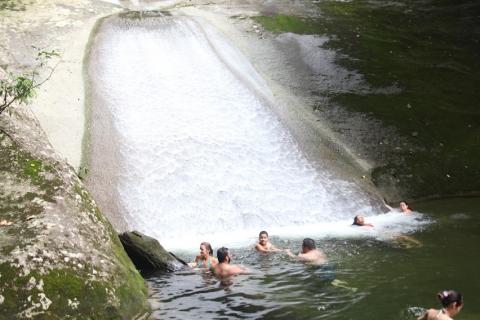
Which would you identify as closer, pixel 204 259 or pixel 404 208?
pixel 204 259

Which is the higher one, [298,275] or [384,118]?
[384,118]

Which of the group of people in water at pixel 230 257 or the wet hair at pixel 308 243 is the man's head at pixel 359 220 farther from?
the wet hair at pixel 308 243

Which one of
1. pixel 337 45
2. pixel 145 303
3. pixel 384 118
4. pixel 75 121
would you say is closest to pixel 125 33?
pixel 75 121

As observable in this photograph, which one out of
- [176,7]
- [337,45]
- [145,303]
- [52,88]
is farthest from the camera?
[176,7]

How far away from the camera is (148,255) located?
1120cm

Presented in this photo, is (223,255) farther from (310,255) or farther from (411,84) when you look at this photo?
(411,84)

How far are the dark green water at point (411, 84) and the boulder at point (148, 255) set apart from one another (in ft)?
23.7

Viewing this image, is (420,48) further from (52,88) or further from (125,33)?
(52,88)

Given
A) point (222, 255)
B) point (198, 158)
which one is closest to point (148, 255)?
point (222, 255)

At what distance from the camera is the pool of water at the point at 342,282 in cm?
897

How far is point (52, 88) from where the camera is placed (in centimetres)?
1792

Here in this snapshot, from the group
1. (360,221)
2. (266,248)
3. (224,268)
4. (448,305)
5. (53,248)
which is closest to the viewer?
(448,305)

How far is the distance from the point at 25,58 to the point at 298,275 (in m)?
12.8

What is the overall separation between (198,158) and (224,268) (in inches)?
216
